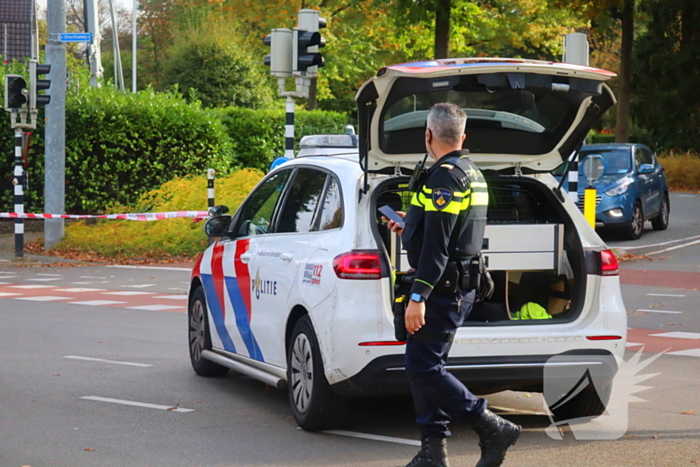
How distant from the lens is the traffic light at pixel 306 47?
1567 centimetres

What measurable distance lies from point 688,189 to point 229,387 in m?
32.9

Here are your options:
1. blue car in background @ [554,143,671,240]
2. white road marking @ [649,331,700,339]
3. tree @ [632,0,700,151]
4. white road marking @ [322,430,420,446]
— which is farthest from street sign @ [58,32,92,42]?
tree @ [632,0,700,151]

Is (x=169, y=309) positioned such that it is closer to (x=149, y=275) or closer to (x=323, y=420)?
(x=149, y=275)

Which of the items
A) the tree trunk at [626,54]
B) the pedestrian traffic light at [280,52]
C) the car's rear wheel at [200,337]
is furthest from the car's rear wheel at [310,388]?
the tree trunk at [626,54]

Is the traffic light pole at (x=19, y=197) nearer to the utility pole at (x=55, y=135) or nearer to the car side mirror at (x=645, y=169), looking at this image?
the utility pole at (x=55, y=135)

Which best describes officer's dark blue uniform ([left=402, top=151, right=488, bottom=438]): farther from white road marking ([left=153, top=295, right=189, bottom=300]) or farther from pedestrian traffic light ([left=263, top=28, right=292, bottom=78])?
pedestrian traffic light ([left=263, top=28, right=292, bottom=78])

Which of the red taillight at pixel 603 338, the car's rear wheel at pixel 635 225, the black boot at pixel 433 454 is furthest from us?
the car's rear wheel at pixel 635 225

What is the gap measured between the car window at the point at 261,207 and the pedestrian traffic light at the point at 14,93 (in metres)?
13.2

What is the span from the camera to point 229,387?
8250mm

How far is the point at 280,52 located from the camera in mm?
15844

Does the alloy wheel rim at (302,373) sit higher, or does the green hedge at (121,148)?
the green hedge at (121,148)

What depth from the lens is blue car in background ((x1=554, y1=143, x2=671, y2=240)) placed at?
20609 mm

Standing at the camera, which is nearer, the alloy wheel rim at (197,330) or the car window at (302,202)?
the car window at (302,202)

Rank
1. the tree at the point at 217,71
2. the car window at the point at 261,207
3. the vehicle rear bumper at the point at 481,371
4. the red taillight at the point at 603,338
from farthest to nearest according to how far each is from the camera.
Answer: the tree at the point at 217,71
the car window at the point at 261,207
the red taillight at the point at 603,338
the vehicle rear bumper at the point at 481,371
